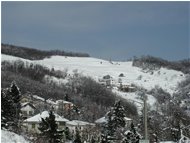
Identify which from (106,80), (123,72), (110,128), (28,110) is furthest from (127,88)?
(110,128)

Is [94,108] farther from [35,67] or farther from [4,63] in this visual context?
[35,67]

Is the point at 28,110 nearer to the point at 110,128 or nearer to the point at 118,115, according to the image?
the point at 118,115

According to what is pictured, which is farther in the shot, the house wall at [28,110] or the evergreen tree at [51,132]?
the house wall at [28,110]

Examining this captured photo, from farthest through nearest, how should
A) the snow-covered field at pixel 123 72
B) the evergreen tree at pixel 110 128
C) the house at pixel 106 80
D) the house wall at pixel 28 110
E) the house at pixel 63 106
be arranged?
the snow-covered field at pixel 123 72, the house at pixel 106 80, the house at pixel 63 106, the house wall at pixel 28 110, the evergreen tree at pixel 110 128

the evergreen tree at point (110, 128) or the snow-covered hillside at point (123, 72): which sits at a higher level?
the evergreen tree at point (110, 128)

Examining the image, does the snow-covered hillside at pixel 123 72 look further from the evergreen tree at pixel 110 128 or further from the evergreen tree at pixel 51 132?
the evergreen tree at pixel 51 132

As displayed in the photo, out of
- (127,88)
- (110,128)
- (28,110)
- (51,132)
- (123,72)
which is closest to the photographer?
(51,132)

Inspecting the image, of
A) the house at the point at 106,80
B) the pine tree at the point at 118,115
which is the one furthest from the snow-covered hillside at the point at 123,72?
the pine tree at the point at 118,115

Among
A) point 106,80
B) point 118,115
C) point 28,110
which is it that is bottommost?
point 106,80

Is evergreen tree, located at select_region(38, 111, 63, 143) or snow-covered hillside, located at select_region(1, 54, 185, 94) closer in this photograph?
evergreen tree, located at select_region(38, 111, 63, 143)

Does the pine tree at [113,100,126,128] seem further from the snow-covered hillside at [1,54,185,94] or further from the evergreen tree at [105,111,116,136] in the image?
the snow-covered hillside at [1,54,185,94]

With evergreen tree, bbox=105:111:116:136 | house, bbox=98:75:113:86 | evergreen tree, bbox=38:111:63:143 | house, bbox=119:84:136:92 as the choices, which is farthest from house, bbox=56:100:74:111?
evergreen tree, bbox=38:111:63:143

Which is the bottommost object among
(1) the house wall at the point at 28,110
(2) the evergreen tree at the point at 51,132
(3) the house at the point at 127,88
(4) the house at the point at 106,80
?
(3) the house at the point at 127,88

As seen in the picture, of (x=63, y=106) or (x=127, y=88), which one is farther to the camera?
(x=127, y=88)
